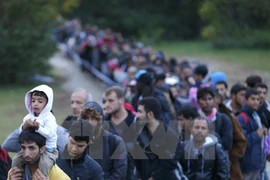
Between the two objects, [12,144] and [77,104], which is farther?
[77,104]

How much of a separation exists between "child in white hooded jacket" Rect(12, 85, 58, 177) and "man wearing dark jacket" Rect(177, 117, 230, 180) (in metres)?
1.89

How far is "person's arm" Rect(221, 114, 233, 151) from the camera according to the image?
7.06 m

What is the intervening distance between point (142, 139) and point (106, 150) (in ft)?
3.17

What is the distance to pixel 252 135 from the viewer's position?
754cm

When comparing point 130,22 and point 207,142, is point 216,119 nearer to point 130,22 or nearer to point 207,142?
point 207,142

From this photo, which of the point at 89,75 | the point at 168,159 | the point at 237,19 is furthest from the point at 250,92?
the point at 237,19

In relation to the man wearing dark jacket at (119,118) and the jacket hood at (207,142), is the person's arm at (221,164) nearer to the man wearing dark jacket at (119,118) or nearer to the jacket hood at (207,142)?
the jacket hood at (207,142)

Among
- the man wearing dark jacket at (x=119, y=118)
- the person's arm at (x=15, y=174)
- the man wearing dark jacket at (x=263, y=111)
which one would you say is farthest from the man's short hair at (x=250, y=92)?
the person's arm at (x=15, y=174)

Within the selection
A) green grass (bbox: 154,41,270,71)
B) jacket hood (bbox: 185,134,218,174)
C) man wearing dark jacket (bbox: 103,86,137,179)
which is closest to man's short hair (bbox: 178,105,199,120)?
jacket hood (bbox: 185,134,218,174)

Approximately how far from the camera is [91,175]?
16.5 ft

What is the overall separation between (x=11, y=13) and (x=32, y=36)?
118 cm

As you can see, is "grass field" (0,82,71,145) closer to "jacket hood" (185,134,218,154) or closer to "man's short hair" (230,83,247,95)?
"man's short hair" (230,83,247,95)

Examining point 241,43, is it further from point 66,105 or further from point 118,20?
point 66,105

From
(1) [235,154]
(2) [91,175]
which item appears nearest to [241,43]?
(1) [235,154]
